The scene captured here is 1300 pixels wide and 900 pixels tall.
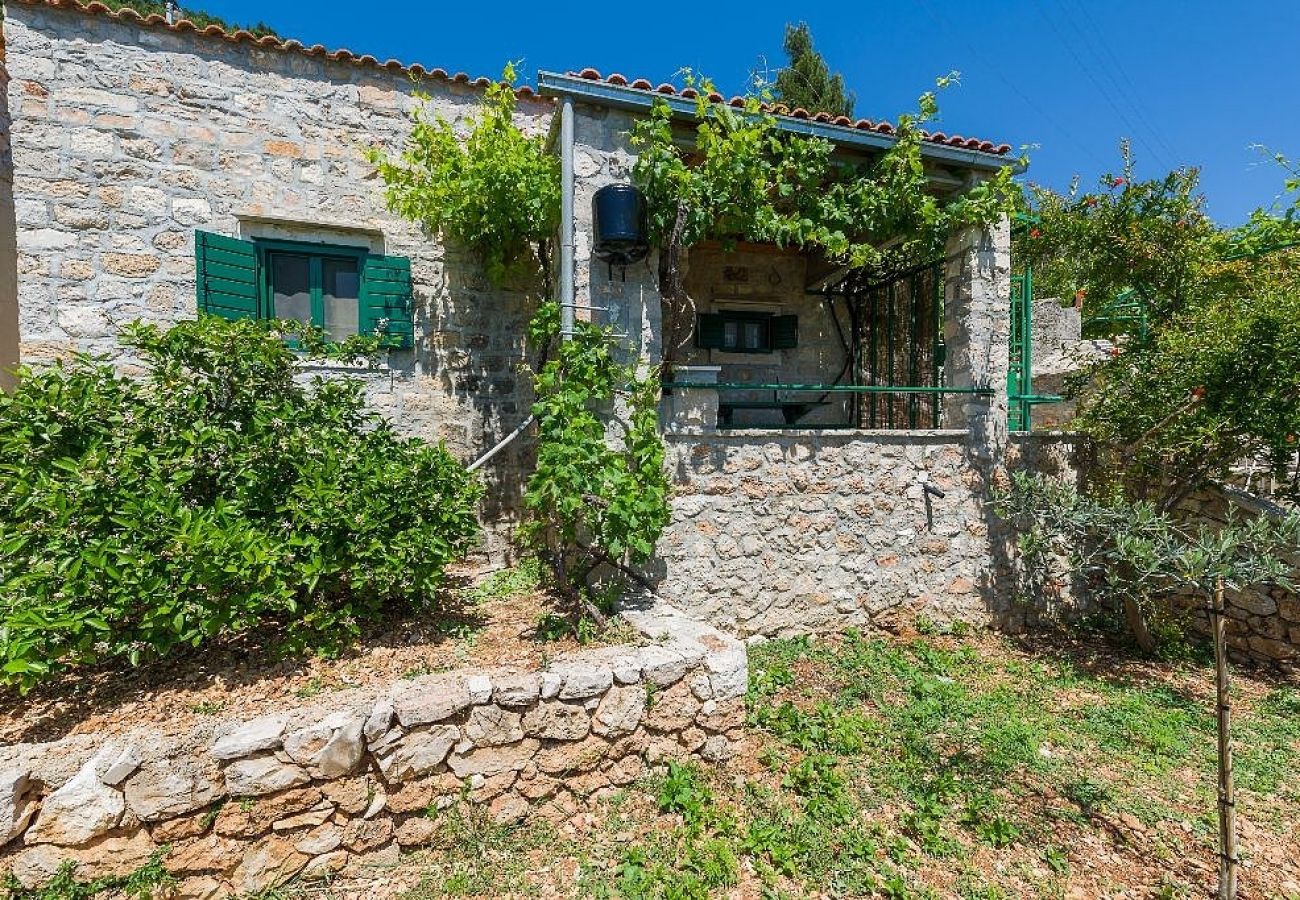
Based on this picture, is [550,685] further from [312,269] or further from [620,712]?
[312,269]

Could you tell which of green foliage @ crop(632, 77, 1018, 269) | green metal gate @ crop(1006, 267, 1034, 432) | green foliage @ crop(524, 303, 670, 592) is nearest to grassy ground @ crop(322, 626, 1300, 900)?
green foliage @ crop(524, 303, 670, 592)

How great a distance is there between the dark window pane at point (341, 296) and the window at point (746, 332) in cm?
397

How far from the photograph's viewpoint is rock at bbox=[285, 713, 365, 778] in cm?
266

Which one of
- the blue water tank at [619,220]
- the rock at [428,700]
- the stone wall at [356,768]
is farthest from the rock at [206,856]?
the blue water tank at [619,220]

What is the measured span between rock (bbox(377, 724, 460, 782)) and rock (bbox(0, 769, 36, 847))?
1341 mm

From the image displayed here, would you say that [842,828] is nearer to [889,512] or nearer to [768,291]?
[889,512]

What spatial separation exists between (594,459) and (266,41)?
5.18 meters

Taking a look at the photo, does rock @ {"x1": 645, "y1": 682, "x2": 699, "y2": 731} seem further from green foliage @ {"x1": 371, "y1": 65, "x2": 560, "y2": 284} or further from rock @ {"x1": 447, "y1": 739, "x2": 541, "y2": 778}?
green foliage @ {"x1": 371, "y1": 65, "x2": 560, "y2": 284}

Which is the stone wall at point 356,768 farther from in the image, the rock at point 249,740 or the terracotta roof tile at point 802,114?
the terracotta roof tile at point 802,114

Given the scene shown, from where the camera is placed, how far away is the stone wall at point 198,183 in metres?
4.84

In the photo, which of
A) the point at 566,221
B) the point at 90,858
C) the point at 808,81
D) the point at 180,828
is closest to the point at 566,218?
the point at 566,221

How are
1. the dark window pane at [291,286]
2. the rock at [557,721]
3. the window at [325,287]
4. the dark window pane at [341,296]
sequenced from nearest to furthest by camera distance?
the rock at [557,721] → the window at [325,287] → the dark window pane at [291,286] → the dark window pane at [341,296]

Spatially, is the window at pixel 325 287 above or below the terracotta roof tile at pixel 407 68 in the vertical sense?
below

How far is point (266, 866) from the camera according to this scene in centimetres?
266
